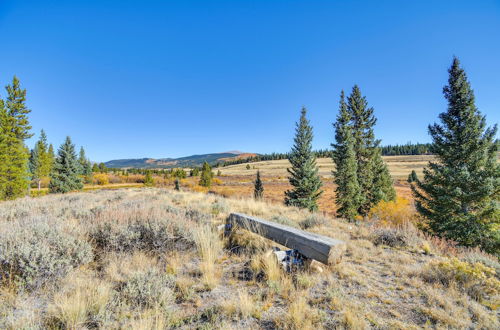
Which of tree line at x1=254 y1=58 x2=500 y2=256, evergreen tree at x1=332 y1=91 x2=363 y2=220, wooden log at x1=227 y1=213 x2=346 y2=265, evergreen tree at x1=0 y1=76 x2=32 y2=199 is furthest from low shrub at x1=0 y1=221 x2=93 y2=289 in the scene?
evergreen tree at x1=0 y1=76 x2=32 y2=199

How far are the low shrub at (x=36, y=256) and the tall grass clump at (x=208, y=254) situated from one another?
202 cm

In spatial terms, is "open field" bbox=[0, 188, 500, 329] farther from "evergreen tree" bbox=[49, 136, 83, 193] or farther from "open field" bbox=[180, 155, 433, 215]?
"evergreen tree" bbox=[49, 136, 83, 193]

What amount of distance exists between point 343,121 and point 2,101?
40.6 m

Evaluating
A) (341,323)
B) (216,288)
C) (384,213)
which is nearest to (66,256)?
(216,288)

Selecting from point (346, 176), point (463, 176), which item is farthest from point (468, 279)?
point (346, 176)

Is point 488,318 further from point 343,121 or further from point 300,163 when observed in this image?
point 343,121

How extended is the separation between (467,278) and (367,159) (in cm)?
2422

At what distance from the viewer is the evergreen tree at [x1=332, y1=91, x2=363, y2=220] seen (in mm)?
20609

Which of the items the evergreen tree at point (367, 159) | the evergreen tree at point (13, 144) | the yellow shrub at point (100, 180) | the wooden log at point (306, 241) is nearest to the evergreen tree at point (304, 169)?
A: the evergreen tree at point (367, 159)

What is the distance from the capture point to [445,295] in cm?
303

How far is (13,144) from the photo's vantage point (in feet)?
80.4

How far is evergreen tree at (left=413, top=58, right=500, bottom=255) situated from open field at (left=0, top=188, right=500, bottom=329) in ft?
36.0

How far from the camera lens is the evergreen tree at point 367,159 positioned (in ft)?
76.8

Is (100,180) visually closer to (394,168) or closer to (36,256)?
(36,256)
